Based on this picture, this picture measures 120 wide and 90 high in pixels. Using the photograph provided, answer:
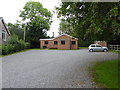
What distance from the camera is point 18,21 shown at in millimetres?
31266

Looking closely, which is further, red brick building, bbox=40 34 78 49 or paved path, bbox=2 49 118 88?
red brick building, bbox=40 34 78 49

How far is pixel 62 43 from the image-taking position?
26078 mm

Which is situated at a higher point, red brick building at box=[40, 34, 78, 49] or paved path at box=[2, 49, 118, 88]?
red brick building at box=[40, 34, 78, 49]

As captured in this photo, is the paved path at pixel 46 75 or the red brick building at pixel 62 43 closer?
the paved path at pixel 46 75

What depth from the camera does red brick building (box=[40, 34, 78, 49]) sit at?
25.8 m

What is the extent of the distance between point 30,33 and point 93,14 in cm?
2655

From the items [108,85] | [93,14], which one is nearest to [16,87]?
[108,85]

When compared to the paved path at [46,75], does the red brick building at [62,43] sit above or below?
above

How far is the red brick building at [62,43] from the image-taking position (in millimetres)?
25750

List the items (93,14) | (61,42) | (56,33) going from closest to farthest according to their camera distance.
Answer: (93,14), (61,42), (56,33)

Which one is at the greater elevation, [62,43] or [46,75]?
[62,43]

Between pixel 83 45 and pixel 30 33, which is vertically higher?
pixel 30 33

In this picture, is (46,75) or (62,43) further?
(62,43)

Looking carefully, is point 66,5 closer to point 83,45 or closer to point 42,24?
point 42,24
